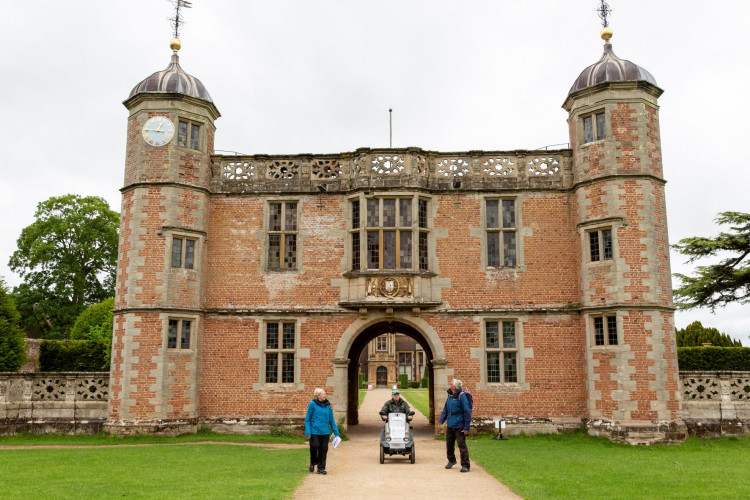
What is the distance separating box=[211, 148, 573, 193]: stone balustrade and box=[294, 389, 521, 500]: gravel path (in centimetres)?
793

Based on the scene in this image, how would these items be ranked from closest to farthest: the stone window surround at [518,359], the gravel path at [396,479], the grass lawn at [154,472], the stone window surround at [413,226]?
1. the grass lawn at [154,472]
2. the gravel path at [396,479]
3. the stone window surround at [518,359]
4. the stone window surround at [413,226]

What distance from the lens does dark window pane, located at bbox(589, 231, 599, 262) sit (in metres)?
18.5

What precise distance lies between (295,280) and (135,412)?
5814 millimetres

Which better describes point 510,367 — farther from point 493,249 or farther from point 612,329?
point 493,249

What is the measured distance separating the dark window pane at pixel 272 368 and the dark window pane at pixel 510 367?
22.3ft

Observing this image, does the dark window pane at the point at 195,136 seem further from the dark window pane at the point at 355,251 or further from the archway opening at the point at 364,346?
the archway opening at the point at 364,346

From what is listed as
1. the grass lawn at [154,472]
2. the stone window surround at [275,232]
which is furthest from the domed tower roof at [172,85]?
the grass lawn at [154,472]

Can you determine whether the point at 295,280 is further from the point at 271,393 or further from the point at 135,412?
the point at 135,412

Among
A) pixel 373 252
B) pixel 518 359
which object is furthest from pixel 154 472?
pixel 518 359

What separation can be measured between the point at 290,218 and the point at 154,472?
9603mm

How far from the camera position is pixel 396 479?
11.3 metres

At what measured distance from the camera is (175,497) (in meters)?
9.27

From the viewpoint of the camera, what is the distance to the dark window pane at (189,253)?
19078mm

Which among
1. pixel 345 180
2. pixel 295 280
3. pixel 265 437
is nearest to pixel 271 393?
pixel 265 437
